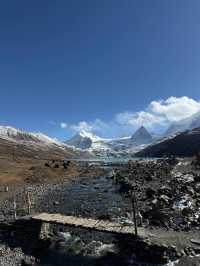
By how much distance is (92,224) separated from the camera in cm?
3306

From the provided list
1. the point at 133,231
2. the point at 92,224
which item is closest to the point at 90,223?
the point at 92,224

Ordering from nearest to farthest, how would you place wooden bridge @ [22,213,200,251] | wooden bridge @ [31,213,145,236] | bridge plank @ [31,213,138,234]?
wooden bridge @ [22,213,200,251]
wooden bridge @ [31,213,145,236]
bridge plank @ [31,213,138,234]

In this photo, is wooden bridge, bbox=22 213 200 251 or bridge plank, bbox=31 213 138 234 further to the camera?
bridge plank, bbox=31 213 138 234

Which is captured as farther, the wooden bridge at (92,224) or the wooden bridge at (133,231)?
the wooden bridge at (92,224)

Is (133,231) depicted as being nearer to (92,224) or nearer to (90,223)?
(92,224)

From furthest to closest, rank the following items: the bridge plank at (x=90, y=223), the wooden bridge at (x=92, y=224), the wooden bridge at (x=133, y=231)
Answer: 1. the bridge plank at (x=90, y=223)
2. the wooden bridge at (x=92, y=224)
3. the wooden bridge at (x=133, y=231)

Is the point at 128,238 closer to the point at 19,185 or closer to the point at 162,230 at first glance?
the point at 162,230

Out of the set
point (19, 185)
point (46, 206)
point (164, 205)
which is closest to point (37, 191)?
point (19, 185)

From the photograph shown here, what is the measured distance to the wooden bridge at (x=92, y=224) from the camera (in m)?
31.0

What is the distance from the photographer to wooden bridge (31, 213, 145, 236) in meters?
31.0

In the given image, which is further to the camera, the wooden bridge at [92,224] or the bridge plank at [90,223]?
the bridge plank at [90,223]

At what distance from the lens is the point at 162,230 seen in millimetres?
34188

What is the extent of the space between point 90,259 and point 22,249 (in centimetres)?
709

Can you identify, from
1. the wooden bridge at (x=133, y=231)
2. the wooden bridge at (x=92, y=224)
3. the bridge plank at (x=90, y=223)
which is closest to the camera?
the wooden bridge at (x=133, y=231)
